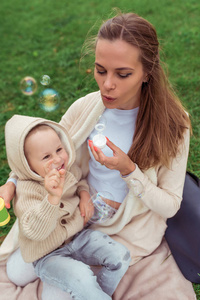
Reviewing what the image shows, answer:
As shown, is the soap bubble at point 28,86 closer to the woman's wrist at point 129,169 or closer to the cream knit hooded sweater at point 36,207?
the cream knit hooded sweater at point 36,207

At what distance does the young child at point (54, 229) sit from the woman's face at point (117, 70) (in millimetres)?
485

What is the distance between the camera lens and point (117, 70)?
5.49 ft

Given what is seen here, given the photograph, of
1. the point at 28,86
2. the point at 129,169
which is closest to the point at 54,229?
the point at 129,169

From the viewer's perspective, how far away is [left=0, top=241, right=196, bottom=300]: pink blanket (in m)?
2.13

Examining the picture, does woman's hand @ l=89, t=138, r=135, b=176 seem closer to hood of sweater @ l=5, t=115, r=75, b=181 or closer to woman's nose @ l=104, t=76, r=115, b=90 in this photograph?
woman's nose @ l=104, t=76, r=115, b=90

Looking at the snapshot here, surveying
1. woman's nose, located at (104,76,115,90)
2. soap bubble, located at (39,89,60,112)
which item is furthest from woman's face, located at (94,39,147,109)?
soap bubble, located at (39,89,60,112)

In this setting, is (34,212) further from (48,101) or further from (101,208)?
(48,101)

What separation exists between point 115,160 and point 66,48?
11.7 feet

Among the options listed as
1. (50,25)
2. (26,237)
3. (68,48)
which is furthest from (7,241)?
(50,25)

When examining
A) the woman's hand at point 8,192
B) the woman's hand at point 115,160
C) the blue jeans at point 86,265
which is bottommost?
the blue jeans at point 86,265

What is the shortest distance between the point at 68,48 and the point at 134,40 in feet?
11.2

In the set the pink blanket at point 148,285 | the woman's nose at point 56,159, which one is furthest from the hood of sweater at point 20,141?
the pink blanket at point 148,285

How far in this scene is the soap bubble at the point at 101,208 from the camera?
216 cm

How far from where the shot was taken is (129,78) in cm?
171
